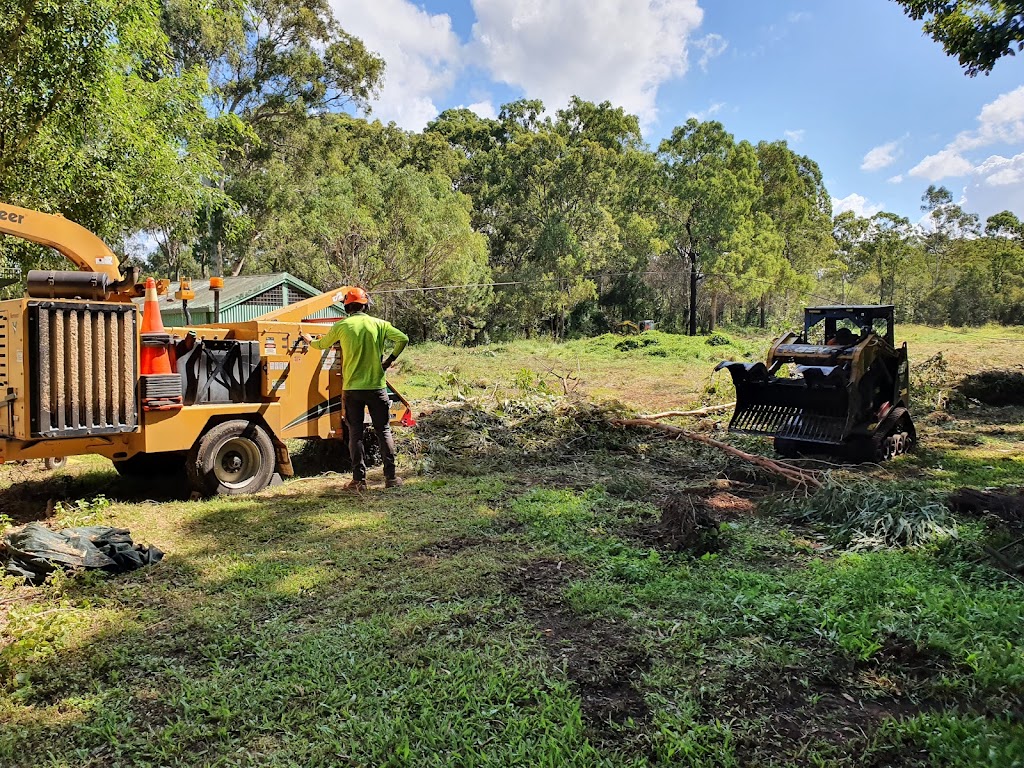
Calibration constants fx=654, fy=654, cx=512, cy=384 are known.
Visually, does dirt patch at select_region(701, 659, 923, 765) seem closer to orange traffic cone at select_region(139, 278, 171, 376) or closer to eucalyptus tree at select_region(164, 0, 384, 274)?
orange traffic cone at select_region(139, 278, 171, 376)

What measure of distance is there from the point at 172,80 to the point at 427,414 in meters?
6.35

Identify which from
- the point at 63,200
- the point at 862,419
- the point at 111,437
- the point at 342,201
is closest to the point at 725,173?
the point at 342,201

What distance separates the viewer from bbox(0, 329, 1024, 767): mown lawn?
266cm

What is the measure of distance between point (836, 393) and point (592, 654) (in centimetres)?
589

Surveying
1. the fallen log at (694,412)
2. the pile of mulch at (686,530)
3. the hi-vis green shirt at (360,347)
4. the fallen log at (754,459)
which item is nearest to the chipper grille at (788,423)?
the fallen log at (754,459)

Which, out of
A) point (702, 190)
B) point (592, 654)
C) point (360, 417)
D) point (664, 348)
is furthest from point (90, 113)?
point (702, 190)

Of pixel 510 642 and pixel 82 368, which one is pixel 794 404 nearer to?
pixel 510 642

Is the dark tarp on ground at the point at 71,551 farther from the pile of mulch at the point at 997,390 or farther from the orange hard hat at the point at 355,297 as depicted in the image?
the pile of mulch at the point at 997,390

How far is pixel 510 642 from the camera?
3.49 meters

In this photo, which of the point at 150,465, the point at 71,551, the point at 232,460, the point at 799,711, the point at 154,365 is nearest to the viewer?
the point at 799,711

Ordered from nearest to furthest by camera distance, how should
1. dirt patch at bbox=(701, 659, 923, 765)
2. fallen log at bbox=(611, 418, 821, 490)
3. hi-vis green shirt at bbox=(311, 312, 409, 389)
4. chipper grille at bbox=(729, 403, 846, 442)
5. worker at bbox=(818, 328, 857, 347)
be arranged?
dirt patch at bbox=(701, 659, 923, 765) → fallen log at bbox=(611, 418, 821, 490) → hi-vis green shirt at bbox=(311, 312, 409, 389) → chipper grille at bbox=(729, 403, 846, 442) → worker at bbox=(818, 328, 857, 347)

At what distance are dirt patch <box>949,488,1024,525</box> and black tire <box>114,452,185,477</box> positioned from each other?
294 inches

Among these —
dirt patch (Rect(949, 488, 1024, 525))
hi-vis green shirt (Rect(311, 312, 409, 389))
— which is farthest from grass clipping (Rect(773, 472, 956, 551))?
hi-vis green shirt (Rect(311, 312, 409, 389))

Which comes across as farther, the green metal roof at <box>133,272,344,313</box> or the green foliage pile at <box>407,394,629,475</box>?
the green metal roof at <box>133,272,344,313</box>
